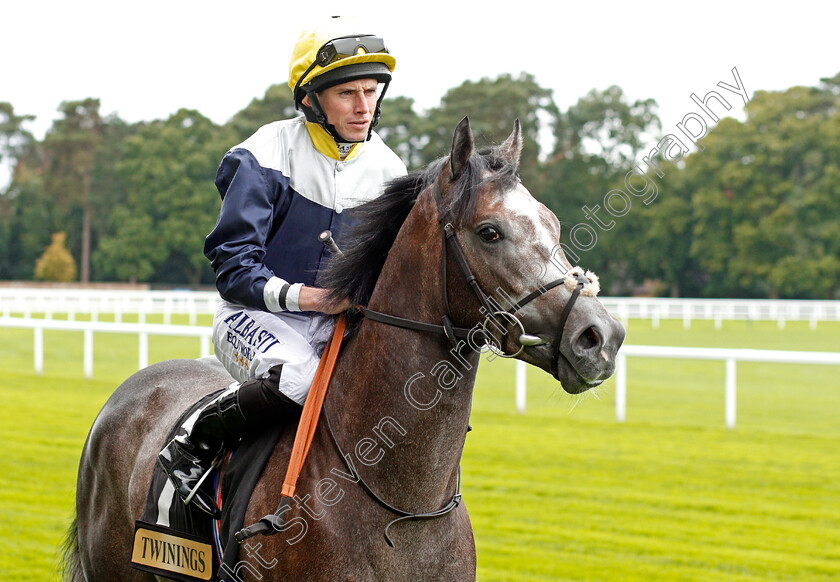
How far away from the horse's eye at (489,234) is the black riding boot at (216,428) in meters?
0.78

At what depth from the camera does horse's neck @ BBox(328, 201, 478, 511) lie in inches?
91.9

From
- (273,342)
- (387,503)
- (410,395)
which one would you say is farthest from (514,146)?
(387,503)

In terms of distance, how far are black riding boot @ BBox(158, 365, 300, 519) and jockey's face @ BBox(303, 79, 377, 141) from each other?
79 cm

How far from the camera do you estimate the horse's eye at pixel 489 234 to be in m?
2.19

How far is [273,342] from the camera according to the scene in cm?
265

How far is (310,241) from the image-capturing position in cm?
277

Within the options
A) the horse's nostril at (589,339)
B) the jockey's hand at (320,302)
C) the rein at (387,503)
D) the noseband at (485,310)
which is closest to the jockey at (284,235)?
the jockey's hand at (320,302)

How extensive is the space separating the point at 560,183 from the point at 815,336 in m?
31.1

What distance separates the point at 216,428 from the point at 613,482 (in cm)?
520

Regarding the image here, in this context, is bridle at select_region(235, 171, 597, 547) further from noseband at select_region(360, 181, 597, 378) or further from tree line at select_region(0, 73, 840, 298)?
tree line at select_region(0, 73, 840, 298)

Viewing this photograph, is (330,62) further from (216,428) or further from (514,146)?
(216,428)

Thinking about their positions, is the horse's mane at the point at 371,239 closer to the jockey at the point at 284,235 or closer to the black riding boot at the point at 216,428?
the jockey at the point at 284,235

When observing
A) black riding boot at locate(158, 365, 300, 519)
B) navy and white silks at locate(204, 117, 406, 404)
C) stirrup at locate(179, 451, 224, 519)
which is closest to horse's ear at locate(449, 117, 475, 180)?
navy and white silks at locate(204, 117, 406, 404)

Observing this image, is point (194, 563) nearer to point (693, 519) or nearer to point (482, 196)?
point (482, 196)
